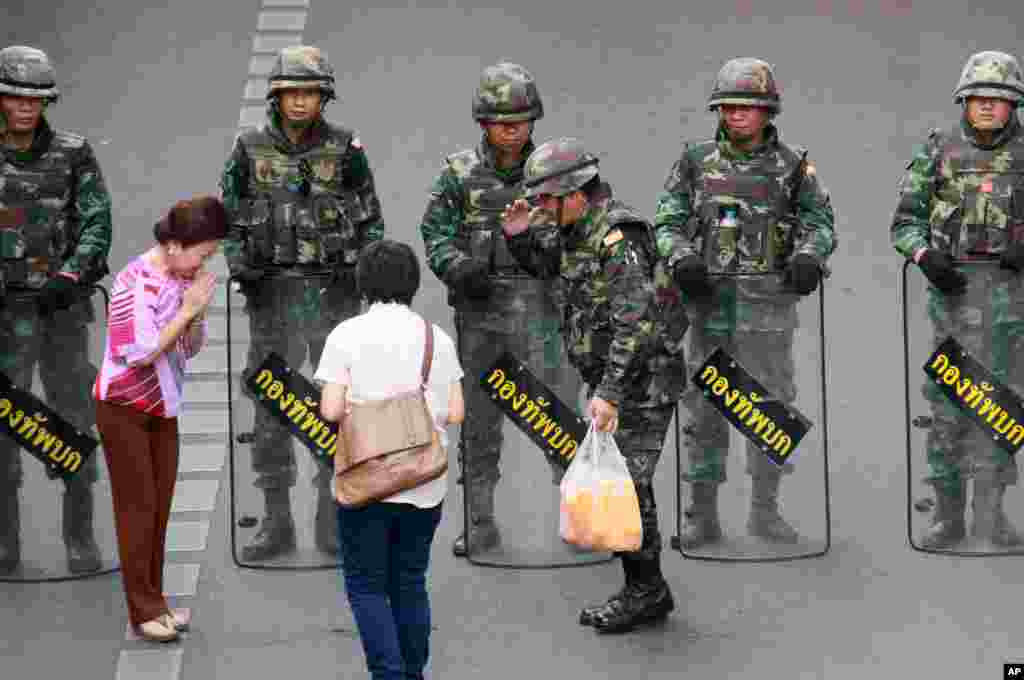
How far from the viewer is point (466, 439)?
1214cm

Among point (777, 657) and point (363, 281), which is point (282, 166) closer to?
point (363, 281)

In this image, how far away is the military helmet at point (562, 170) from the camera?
10.8 m

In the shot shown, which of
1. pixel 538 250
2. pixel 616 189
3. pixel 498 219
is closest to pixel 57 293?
pixel 498 219

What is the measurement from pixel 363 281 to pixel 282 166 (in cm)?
230

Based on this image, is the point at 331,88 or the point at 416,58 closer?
the point at 331,88

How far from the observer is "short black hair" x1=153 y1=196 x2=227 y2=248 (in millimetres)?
10859

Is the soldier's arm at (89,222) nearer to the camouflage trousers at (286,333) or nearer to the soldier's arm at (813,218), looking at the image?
the camouflage trousers at (286,333)

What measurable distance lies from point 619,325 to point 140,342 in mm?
2036

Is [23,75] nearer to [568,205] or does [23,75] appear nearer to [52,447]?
[52,447]

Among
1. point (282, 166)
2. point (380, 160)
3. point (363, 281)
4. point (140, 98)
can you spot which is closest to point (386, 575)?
point (363, 281)

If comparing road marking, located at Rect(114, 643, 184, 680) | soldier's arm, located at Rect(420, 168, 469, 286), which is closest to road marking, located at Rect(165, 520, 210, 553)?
road marking, located at Rect(114, 643, 184, 680)

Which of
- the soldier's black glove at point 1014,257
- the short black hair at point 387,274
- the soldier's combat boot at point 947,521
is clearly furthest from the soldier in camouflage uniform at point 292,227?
the soldier's black glove at point 1014,257

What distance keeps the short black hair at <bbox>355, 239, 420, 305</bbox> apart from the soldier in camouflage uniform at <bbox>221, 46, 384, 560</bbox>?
2.00 metres

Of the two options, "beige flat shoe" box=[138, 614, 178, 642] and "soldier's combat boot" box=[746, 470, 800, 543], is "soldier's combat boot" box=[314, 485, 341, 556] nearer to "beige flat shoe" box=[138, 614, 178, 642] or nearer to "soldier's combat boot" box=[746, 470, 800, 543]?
"beige flat shoe" box=[138, 614, 178, 642]
